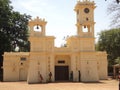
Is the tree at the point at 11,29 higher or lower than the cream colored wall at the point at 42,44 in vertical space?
higher

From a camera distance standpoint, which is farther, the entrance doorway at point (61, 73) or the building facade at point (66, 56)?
the entrance doorway at point (61, 73)

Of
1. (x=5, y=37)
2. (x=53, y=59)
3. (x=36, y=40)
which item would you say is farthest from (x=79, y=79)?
(x=5, y=37)

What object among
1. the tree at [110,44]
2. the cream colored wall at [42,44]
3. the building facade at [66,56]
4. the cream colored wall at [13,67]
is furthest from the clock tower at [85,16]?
the tree at [110,44]

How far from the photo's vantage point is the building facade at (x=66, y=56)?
3634cm

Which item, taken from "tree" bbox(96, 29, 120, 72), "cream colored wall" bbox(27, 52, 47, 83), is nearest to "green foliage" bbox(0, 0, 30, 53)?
"cream colored wall" bbox(27, 52, 47, 83)

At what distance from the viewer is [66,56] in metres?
39.5

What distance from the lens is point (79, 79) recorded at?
3694cm

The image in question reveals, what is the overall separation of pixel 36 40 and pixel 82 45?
6.07m

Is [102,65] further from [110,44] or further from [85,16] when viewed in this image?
[110,44]

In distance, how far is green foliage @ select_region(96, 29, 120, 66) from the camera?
53.1m

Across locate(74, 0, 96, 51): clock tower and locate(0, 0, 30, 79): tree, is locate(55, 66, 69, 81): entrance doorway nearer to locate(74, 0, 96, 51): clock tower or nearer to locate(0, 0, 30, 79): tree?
locate(74, 0, 96, 51): clock tower

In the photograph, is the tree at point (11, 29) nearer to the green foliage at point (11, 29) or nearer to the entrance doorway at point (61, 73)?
the green foliage at point (11, 29)

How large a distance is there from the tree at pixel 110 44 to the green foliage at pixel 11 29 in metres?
14.9

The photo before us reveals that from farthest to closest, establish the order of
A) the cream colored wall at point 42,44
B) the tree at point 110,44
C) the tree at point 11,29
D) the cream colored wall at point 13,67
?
1. the tree at point 110,44
2. the tree at point 11,29
3. the cream colored wall at point 13,67
4. the cream colored wall at point 42,44
